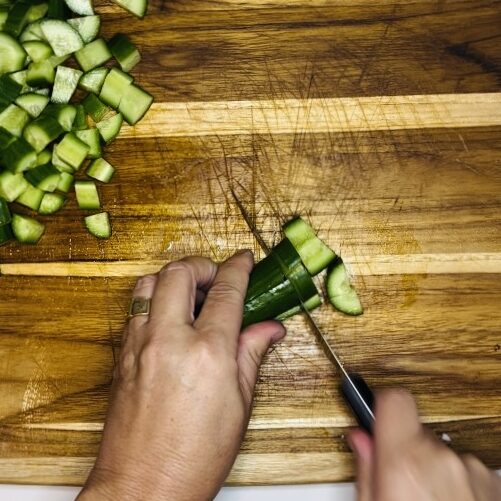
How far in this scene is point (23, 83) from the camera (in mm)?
2684

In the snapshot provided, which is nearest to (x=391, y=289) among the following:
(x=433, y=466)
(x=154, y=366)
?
(x=433, y=466)

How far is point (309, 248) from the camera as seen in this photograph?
2570mm

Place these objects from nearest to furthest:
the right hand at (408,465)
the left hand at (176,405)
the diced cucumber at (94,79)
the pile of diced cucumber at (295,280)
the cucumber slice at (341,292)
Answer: the right hand at (408,465) → the left hand at (176,405) → the pile of diced cucumber at (295,280) → the cucumber slice at (341,292) → the diced cucumber at (94,79)

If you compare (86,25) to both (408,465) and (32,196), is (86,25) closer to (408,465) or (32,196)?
(32,196)

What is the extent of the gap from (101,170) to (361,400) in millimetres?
1266

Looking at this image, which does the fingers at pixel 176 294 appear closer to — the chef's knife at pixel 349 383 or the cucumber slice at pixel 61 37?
the chef's knife at pixel 349 383

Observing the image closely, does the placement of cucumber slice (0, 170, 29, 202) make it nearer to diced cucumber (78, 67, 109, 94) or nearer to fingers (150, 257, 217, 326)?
A: diced cucumber (78, 67, 109, 94)

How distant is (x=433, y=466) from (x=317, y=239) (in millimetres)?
924

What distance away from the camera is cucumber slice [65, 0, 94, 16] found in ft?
8.69

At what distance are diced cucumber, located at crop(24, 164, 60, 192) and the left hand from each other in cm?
70

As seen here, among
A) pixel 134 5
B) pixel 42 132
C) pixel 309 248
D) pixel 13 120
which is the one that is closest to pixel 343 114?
pixel 309 248

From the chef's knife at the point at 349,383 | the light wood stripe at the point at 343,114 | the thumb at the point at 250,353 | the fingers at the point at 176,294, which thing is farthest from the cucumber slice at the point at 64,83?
the thumb at the point at 250,353

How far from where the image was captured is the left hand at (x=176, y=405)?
6.89 ft

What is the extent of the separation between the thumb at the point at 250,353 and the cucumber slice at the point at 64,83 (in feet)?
3.77
